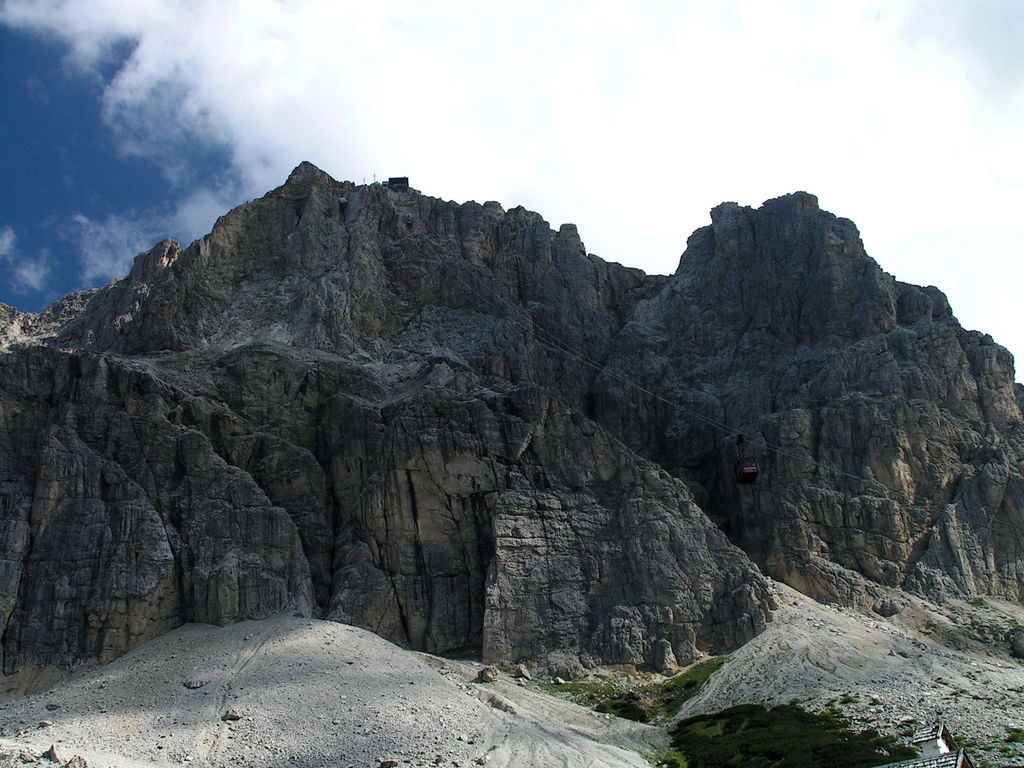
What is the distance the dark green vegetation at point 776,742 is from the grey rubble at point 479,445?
14.4m

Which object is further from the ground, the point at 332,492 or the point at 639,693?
the point at 332,492

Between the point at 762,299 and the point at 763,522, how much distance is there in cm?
3878

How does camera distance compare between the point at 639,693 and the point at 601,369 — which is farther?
the point at 601,369

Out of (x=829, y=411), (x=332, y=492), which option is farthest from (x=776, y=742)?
(x=829, y=411)

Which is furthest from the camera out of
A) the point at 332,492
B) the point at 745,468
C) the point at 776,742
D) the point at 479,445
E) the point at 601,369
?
the point at 601,369

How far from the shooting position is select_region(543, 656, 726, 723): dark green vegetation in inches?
3529

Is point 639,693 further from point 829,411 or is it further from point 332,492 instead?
point 829,411

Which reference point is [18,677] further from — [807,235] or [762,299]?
[807,235]

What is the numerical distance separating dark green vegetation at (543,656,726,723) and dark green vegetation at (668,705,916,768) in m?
3.50

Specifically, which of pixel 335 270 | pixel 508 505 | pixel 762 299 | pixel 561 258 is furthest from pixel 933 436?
pixel 335 270

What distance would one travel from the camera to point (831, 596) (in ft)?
357

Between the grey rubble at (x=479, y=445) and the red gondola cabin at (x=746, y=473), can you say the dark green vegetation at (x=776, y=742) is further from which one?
the red gondola cabin at (x=746, y=473)

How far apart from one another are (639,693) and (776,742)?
1872 cm

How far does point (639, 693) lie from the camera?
307ft
